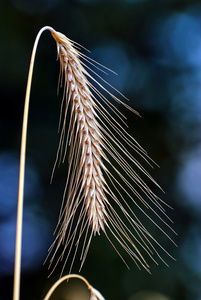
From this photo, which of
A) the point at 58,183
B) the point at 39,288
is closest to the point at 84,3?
the point at 58,183

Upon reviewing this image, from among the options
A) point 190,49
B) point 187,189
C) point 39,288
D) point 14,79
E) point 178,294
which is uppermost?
point 190,49

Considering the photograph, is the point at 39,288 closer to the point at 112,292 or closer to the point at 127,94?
the point at 112,292

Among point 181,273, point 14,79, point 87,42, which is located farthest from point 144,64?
point 181,273

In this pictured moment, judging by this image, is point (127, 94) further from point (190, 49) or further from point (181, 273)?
point (181, 273)

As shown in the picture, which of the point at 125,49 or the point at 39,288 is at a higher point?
the point at 125,49

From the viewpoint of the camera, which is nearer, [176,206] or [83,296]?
[83,296]

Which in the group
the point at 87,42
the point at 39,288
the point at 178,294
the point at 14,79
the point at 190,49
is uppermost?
the point at 190,49
